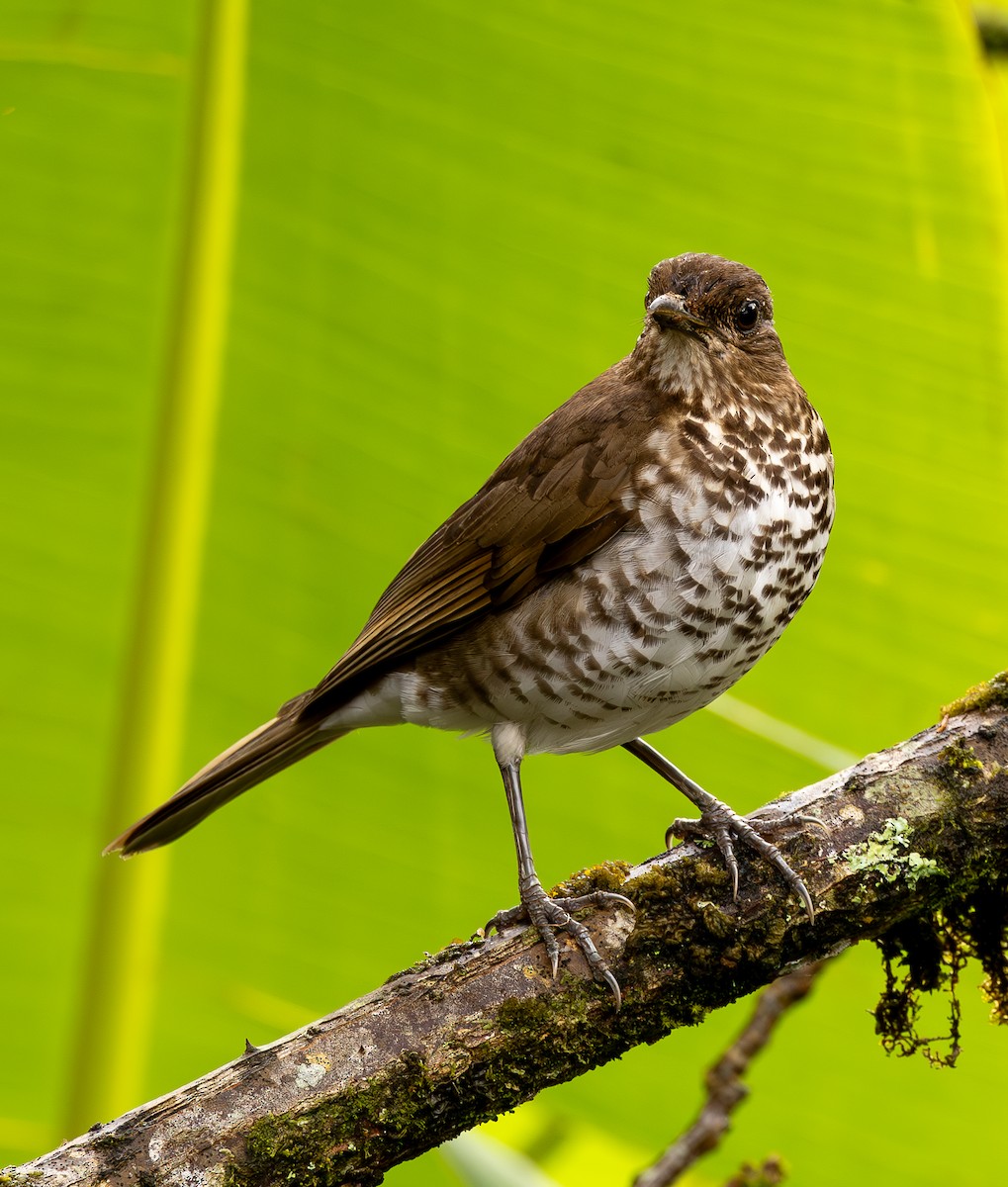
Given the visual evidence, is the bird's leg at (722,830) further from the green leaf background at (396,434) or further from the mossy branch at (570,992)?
the green leaf background at (396,434)

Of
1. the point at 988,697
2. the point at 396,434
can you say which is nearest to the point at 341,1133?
the point at 988,697

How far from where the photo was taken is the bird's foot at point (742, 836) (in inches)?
119

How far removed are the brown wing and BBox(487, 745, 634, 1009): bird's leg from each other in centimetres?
55

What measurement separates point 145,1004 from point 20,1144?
43 centimetres

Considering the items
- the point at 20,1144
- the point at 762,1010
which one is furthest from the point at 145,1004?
the point at 762,1010

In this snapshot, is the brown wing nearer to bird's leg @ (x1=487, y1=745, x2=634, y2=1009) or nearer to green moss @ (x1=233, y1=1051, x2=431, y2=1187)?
bird's leg @ (x1=487, y1=745, x2=634, y2=1009)

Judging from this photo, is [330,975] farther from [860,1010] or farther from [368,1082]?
[860,1010]

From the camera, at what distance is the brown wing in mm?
3365

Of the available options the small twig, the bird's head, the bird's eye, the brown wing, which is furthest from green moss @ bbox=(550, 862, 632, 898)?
the bird's eye

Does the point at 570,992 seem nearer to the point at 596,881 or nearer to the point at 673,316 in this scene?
the point at 596,881

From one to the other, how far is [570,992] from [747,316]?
1.68 m

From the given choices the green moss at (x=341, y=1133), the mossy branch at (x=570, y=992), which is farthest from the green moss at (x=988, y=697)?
the green moss at (x=341, y=1133)

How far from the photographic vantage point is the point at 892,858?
9.93ft

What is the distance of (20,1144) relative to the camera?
3.40 m
